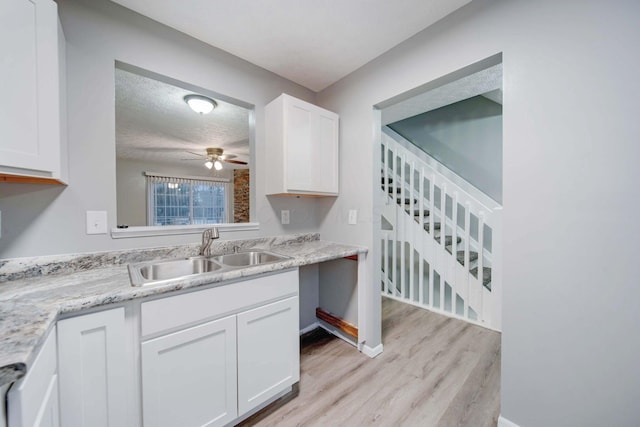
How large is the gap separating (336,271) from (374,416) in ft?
3.57

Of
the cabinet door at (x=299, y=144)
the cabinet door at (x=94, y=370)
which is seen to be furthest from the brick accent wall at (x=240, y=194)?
the cabinet door at (x=94, y=370)

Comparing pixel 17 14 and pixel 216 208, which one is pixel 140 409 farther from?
pixel 216 208

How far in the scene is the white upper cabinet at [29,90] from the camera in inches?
34.6

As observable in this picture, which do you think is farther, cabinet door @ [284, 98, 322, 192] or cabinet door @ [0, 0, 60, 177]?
cabinet door @ [284, 98, 322, 192]

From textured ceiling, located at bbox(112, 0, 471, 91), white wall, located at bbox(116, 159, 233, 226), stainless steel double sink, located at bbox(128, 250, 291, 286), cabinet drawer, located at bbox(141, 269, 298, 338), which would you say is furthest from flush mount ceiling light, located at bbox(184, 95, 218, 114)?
white wall, located at bbox(116, 159, 233, 226)

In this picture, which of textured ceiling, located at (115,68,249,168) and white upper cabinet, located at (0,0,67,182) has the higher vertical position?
textured ceiling, located at (115,68,249,168)

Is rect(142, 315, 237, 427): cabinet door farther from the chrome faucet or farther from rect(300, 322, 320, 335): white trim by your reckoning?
rect(300, 322, 320, 335): white trim

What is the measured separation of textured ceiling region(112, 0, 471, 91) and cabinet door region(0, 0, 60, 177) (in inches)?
24.4

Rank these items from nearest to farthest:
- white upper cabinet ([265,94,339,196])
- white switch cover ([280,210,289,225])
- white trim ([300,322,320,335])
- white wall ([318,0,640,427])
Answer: white wall ([318,0,640,427])
white upper cabinet ([265,94,339,196])
white switch cover ([280,210,289,225])
white trim ([300,322,320,335])

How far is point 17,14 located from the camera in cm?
91

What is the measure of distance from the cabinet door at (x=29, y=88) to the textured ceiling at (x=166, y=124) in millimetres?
987

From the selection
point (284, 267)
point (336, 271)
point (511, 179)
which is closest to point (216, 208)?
point (336, 271)

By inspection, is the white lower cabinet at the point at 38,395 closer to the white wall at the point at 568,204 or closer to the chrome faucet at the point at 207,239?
the chrome faucet at the point at 207,239

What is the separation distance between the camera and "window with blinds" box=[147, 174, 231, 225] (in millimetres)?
5617
